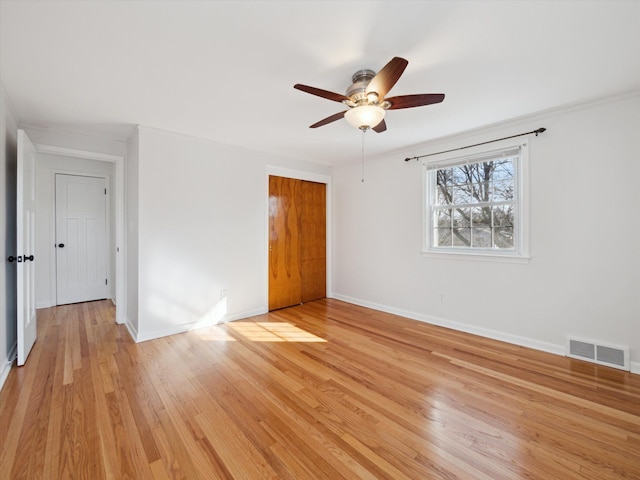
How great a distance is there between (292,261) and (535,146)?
11.2ft

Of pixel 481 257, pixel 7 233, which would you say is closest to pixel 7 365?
pixel 7 233

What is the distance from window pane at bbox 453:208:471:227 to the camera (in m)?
3.46

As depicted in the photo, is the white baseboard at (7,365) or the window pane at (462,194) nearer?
the white baseboard at (7,365)

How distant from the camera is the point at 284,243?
4492 mm

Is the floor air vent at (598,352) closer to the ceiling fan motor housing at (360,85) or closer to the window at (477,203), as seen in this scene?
the window at (477,203)

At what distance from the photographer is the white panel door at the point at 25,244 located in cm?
250

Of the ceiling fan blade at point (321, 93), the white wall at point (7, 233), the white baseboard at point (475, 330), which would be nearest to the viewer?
the ceiling fan blade at point (321, 93)

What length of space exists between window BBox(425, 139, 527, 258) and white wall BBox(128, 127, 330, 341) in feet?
7.74

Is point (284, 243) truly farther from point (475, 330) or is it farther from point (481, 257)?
point (475, 330)

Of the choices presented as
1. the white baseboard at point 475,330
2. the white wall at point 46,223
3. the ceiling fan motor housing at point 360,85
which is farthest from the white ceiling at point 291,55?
the white baseboard at point 475,330

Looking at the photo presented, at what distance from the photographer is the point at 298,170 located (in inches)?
180

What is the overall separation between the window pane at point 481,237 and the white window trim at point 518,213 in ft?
0.25

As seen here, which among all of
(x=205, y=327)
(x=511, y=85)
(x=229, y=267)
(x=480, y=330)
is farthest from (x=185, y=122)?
(x=480, y=330)

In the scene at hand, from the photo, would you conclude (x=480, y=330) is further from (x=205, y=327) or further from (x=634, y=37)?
(x=205, y=327)
